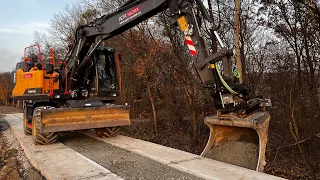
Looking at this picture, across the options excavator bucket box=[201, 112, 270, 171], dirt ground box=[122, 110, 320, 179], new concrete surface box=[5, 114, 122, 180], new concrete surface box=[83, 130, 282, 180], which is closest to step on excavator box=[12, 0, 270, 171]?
excavator bucket box=[201, 112, 270, 171]

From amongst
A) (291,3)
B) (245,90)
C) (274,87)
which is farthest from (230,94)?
(291,3)

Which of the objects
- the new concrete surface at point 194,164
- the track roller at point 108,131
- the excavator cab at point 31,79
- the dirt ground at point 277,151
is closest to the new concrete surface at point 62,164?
the new concrete surface at point 194,164

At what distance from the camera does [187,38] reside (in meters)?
5.06

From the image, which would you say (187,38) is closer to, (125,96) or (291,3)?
(291,3)

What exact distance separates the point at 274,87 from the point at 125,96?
10.8 metres

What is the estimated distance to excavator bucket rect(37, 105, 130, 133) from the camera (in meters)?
6.54

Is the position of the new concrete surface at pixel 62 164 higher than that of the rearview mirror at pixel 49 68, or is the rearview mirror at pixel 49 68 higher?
the rearview mirror at pixel 49 68

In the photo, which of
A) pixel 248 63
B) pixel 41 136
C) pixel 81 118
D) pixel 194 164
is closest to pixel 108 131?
pixel 81 118

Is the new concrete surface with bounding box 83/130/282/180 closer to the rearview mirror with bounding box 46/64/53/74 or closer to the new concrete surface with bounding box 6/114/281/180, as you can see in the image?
the new concrete surface with bounding box 6/114/281/180

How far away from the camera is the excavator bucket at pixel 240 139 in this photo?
4156 millimetres

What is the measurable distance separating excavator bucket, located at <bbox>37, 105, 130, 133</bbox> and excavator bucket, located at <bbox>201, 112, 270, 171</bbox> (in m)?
2.93

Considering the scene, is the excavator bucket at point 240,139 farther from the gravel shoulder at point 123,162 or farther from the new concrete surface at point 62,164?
the new concrete surface at point 62,164

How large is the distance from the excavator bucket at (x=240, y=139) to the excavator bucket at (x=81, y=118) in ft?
9.61

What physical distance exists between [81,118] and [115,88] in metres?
1.52
